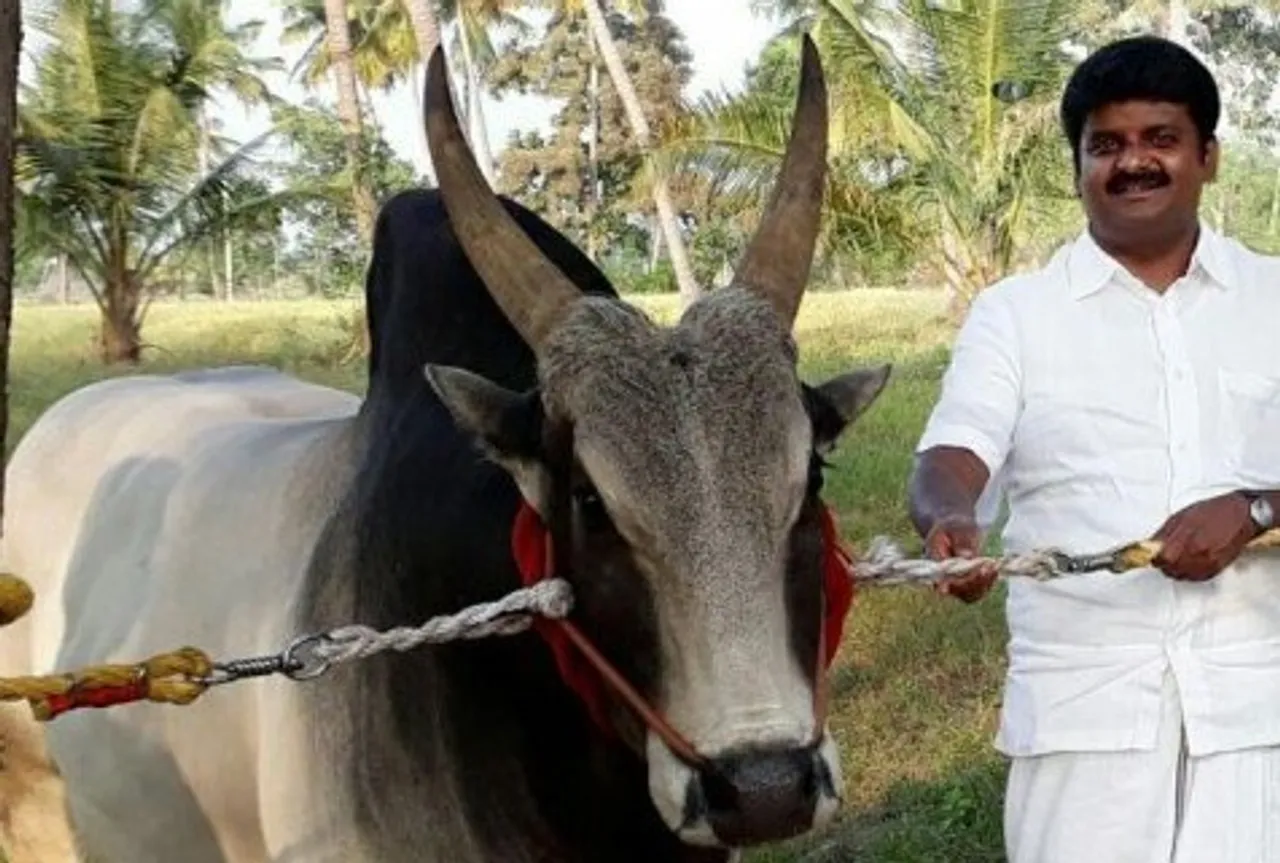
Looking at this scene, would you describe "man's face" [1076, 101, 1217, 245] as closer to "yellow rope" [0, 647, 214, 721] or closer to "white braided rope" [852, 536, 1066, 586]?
"white braided rope" [852, 536, 1066, 586]

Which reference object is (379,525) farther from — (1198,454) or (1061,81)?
(1061,81)

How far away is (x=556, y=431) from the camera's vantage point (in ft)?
8.64

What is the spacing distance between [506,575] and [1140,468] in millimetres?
981

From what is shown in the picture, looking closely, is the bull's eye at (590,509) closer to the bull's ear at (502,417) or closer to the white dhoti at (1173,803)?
the bull's ear at (502,417)

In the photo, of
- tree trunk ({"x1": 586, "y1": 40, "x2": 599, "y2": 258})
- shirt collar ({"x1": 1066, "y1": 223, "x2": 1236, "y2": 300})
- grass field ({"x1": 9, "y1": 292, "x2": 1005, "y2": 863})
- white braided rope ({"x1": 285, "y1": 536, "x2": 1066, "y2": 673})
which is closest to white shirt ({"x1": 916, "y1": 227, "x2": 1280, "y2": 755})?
shirt collar ({"x1": 1066, "y1": 223, "x2": 1236, "y2": 300})

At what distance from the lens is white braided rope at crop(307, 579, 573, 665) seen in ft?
8.57

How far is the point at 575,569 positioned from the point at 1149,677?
95 cm

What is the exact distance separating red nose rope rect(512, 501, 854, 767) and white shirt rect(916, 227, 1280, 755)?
16.6 inches

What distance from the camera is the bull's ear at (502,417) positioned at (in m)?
2.68

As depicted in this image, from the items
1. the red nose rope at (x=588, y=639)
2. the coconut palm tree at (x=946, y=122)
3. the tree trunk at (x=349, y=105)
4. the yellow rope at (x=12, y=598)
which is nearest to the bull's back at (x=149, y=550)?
the red nose rope at (x=588, y=639)

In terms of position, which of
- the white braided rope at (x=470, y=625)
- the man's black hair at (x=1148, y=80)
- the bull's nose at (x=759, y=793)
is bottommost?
the bull's nose at (x=759, y=793)

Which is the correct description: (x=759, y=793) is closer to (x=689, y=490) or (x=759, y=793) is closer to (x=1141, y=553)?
(x=689, y=490)

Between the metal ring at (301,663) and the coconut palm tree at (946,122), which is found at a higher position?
the coconut palm tree at (946,122)

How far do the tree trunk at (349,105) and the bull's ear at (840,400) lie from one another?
16115 millimetres
